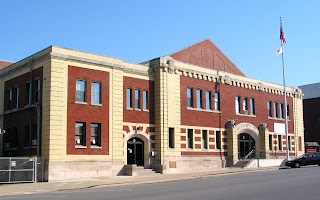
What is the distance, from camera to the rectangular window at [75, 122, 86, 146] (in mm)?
32594

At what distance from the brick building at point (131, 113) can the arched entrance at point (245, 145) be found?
0.11 metres

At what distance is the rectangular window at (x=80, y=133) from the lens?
32594 mm

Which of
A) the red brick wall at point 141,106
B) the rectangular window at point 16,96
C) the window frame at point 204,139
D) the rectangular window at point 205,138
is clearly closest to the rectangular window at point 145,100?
the red brick wall at point 141,106

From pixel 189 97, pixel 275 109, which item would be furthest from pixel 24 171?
pixel 275 109

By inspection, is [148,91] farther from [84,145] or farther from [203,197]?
[203,197]

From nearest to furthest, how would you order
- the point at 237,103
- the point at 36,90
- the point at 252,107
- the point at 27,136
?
the point at 36,90
the point at 27,136
the point at 237,103
the point at 252,107

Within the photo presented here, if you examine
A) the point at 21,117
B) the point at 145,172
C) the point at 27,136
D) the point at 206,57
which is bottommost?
the point at 145,172

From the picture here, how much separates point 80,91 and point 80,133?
10.6 ft

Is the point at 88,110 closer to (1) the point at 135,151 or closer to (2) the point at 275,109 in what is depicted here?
(1) the point at 135,151

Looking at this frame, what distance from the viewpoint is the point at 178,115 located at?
39.8m

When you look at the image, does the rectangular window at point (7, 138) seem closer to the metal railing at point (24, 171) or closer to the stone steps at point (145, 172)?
the metal railing at point (24, 171)

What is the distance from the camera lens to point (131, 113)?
36875 mm

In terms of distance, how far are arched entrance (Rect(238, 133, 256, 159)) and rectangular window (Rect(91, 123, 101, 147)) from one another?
18.9m

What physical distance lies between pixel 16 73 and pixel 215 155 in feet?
67.1
